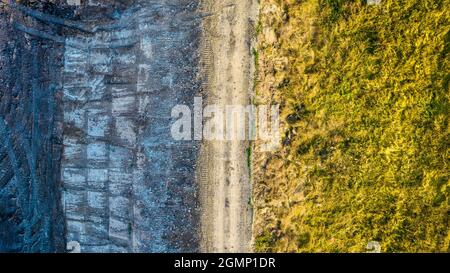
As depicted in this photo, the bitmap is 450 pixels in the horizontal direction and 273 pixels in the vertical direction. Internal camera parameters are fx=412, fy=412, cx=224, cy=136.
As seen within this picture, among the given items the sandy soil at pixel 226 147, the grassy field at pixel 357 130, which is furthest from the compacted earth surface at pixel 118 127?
the grassy field at pixel 357 130

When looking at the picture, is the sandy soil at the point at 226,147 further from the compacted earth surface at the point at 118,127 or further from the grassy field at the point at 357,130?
the grassy field at the point at 357,130

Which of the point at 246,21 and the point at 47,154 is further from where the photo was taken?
the point at 47,154

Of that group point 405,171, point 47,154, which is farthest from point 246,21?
point 47,154

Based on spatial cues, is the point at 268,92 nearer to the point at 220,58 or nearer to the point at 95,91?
the point at 220,58

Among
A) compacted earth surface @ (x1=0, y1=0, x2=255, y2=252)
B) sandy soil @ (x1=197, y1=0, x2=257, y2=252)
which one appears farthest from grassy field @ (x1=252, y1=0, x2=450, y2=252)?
compacted earth surface @ (x1=0, y1=0, x2=255, y2=252)

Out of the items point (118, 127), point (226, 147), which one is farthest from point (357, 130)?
point (118, 127)

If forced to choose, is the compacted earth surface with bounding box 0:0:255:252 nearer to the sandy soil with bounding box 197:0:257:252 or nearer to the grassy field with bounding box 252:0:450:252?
the sandy soil with bounding box 197:0:257:252
